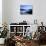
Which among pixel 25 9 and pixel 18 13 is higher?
pixel 25 9

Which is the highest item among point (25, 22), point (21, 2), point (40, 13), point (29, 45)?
point (21, 2)

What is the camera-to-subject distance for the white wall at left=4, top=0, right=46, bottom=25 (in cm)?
650

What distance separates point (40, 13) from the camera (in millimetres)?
6574

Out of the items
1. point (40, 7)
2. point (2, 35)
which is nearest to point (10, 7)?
point (40, 7)

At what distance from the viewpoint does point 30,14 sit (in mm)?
6566

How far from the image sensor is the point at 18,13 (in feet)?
21.5

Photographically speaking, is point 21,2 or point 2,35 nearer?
point 2,35

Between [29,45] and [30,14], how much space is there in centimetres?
340

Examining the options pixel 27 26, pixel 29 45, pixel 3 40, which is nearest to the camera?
pixel 29 45

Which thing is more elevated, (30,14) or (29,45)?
(30,14)

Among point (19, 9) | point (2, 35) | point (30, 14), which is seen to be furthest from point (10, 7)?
point (2, 35)

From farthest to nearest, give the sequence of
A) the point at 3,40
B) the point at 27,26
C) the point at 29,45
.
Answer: the point at 27,26 < the point at 3,40 < the point at 29,45

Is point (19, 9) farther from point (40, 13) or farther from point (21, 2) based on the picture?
point (40, 13)

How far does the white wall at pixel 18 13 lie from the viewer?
21.3 feet
